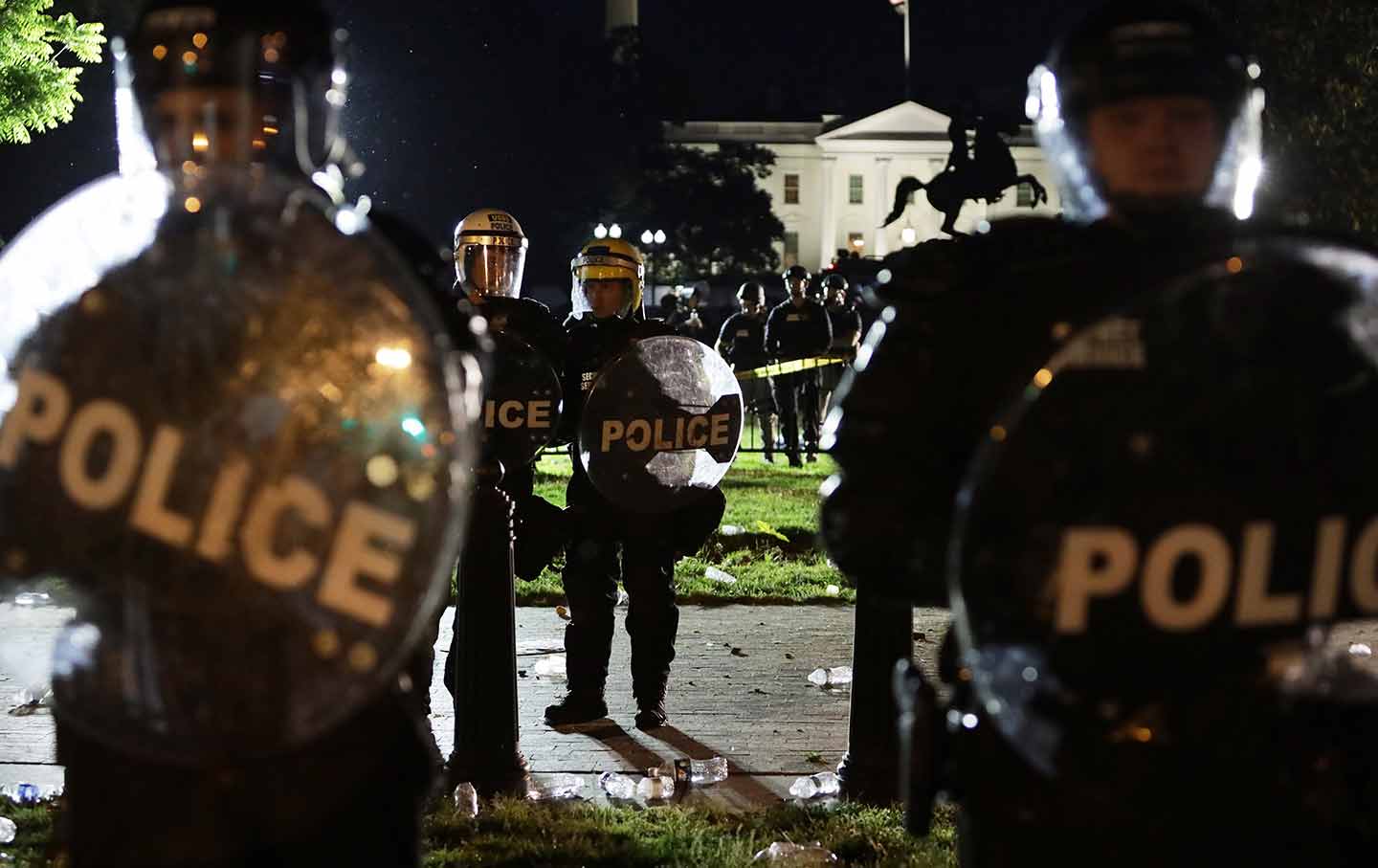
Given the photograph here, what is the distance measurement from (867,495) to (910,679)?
1.12 ft

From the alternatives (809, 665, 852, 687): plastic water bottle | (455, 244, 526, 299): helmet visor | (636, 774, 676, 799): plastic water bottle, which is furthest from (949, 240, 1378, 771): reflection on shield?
(809, 665, 852, 687): plastic water bottle

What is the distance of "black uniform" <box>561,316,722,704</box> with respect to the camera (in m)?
6.50

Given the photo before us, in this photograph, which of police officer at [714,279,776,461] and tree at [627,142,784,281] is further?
tree at [627,142,784,281]

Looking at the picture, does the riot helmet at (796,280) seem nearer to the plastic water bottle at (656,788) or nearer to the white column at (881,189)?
the plastic water bottle at (656,788)

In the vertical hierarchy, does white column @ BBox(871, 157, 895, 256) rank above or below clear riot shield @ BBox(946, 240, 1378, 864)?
A: above

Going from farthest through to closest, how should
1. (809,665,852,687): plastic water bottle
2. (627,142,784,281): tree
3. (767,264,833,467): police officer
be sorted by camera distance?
(627,142,784,281): tree
(767,264,833,467): police officer
(809,665,852,687): plastic water bottle

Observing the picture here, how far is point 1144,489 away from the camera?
2293mm

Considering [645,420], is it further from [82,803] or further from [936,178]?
[936,178]

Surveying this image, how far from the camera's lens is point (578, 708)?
6.62 m

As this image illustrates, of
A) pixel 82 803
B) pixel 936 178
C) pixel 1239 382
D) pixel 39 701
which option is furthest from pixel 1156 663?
pixel 936 178

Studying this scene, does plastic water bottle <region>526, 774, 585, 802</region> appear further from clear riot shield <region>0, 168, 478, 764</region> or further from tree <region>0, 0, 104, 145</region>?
tree <region>0, 0, 104, 145</region>

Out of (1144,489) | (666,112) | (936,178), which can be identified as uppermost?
(666,112)

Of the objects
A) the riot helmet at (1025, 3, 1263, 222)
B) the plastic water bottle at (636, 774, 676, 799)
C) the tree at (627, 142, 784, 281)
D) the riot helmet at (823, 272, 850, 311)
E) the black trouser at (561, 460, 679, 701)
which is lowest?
the plastic water bottle at (636, 774, 676, 799)

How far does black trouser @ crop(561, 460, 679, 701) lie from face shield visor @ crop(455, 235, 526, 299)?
0.84 metres
